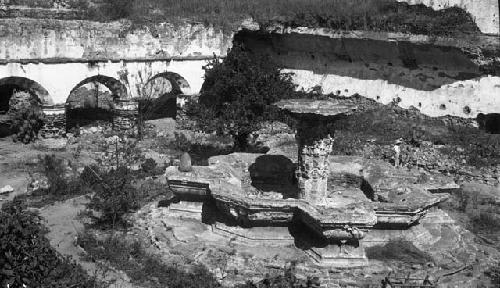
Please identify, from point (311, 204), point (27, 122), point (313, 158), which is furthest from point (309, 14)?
point (311, 204)

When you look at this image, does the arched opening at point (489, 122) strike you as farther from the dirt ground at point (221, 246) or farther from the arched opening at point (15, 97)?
the arched opening at point (15, 97)

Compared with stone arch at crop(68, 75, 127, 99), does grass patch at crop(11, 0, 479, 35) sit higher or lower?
higher

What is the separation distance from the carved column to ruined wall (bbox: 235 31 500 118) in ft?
27.2

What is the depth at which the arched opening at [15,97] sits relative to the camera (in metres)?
17.1

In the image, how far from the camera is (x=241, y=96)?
1484cm

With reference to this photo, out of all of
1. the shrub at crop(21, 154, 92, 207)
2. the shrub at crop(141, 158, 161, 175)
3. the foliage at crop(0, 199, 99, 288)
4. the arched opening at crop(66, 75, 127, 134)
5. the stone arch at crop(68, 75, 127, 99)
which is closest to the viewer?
the foliage at crop(0, 199, 99, 288)

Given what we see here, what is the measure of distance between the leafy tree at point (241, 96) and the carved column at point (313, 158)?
368cm

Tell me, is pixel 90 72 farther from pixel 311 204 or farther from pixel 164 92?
pixel 311 204

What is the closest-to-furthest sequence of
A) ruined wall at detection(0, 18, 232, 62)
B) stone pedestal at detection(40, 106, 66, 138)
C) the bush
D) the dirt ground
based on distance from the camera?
the bush, the dirt ground, ruined wall at detection(0, 18, 232, 62), stone pedestal at detection(40, 106, 66, 138)

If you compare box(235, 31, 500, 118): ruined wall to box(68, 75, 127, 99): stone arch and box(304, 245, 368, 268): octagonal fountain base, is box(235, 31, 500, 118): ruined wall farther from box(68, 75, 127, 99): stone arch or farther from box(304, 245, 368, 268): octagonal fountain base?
Result: box(304, 245, 368, 268): octagonal fountain base

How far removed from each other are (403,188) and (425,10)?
32.6 ft

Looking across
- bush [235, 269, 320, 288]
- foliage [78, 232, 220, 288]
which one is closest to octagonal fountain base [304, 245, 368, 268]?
bush [235, 269, 320, 288]

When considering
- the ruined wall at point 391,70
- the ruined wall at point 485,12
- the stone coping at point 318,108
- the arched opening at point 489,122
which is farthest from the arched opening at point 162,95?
the stone coping at point 318,108

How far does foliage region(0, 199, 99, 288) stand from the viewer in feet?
26.8
